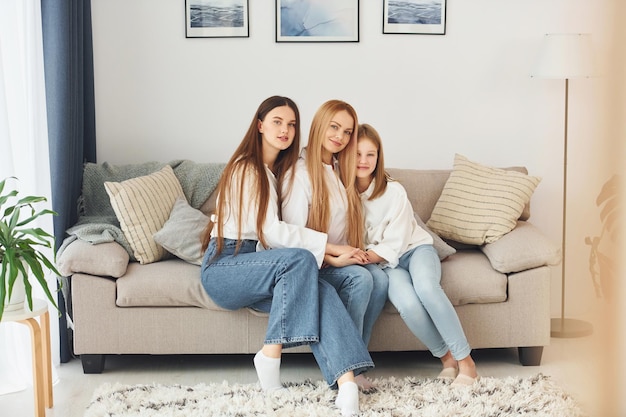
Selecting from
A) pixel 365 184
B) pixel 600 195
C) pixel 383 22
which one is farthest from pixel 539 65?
pixel 600 195

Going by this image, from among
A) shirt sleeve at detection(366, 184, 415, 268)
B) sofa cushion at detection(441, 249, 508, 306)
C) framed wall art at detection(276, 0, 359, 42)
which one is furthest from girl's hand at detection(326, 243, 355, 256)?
framed wall art at detection(276, 0, 359, 42)

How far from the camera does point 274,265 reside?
8.41 ft

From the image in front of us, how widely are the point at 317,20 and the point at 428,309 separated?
1.65m

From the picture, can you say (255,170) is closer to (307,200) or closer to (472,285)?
(307,200)

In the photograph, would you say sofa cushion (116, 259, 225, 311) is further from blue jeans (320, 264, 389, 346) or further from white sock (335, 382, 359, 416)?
white sock (335, 382, 359, 416)

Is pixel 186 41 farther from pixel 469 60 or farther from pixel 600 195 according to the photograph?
pixel 600 195

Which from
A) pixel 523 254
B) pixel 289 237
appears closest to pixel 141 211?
pixel 289 237

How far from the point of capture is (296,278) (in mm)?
2525

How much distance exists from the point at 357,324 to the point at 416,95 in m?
1.51

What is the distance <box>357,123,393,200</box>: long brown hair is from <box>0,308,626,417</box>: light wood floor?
2.25ft

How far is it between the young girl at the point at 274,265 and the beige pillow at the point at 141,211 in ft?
0.74

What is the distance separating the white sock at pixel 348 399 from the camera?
2367mm

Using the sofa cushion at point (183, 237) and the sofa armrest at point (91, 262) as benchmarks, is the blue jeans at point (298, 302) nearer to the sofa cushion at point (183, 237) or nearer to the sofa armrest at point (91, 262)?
the sofa cushion at point (183, 237)

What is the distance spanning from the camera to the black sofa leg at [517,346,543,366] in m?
2.95
